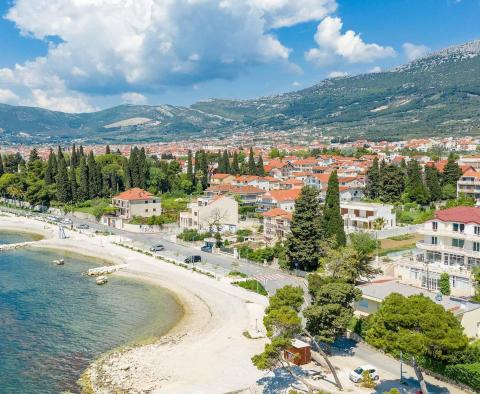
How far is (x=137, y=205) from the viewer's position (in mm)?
75562

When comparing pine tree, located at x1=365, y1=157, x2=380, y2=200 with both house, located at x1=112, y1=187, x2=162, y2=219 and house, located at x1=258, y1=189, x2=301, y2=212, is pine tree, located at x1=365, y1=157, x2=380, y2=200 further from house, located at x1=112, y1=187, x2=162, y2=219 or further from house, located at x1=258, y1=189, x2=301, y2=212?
house, located at x1=112, y1=187, x2=162, y2=219

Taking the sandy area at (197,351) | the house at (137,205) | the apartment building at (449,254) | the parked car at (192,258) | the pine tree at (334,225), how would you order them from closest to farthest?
the sandy area at (197,351), the apartment building at (449,254), the pine tree at (334,225), the parked car at (192,258), the house at (137,205)

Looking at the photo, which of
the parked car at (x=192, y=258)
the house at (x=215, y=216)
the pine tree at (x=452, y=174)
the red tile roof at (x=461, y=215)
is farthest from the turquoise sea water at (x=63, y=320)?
the pine tree at (x=452, y=174)

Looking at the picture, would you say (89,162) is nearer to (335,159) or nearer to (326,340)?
(335,159)

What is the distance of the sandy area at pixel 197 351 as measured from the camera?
25000mm

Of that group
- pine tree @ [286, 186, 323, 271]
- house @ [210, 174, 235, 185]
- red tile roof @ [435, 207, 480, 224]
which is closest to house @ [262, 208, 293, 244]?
pine tree @ [286, 186, 323, 271]

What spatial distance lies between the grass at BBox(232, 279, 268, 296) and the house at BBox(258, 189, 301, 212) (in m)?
25.9

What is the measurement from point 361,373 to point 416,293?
9131 millimetres

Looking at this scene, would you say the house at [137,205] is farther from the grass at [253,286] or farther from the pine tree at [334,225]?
the grass at [253,286]

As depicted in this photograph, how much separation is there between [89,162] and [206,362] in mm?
70159

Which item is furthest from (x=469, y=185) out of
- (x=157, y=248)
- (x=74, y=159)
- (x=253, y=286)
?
(x=74, y=159)

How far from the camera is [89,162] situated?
90.4 metres

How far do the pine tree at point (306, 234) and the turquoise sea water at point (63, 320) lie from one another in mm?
12227

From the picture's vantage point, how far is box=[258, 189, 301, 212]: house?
6738cm
